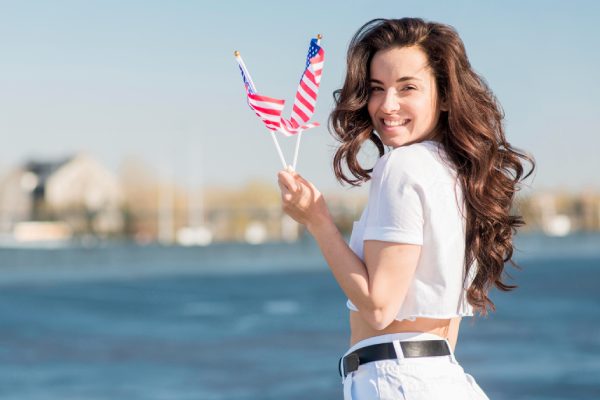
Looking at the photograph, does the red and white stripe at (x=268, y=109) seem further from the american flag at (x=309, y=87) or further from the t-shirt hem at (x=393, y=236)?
the t-shirt hem at (x=393, y=236)

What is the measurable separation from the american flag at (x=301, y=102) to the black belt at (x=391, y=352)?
1.58 feet

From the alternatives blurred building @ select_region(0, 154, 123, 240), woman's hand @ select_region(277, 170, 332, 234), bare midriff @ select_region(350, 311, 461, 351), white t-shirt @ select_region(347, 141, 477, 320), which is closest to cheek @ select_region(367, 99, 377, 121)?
white t-shirt @ select_region(347, 141, 477, 320)

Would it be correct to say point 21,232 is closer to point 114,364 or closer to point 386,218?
point 114,364

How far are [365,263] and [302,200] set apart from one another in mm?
179

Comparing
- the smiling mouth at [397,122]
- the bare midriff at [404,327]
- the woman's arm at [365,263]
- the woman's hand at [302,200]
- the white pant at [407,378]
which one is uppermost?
the smiling mouth at [397,122]

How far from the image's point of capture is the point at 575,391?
935 centimetres

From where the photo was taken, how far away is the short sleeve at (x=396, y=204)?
88.5 inches

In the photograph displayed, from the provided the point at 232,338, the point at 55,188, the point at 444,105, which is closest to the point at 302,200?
the point at 444,105

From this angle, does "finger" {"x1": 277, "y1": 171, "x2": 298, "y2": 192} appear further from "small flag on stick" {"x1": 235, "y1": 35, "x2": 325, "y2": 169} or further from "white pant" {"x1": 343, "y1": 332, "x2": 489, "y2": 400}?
"white pant" {"x1": 343, "y1": 332, "x2": 489, "y2": 400}

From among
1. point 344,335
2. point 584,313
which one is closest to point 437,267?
point 344,335

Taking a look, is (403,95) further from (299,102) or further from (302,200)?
(302,200)

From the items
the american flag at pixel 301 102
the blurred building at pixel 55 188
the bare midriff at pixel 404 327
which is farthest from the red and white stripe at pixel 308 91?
→ the blurred building at pixel 55 188

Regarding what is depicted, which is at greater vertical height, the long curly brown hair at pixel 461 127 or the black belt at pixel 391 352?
the long curly brown hair at pixel 461 127

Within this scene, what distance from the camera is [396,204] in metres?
2.25
